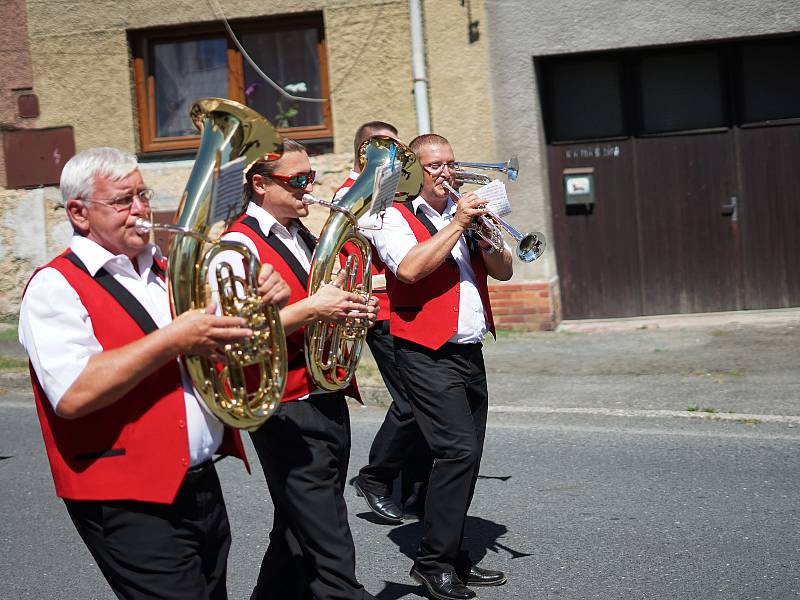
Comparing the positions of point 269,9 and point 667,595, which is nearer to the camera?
point 667,595

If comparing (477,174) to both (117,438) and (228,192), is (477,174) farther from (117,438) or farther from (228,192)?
(117,438)

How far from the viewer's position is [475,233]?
453cm

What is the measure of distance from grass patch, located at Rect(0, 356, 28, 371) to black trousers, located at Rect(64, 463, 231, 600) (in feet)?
23.8

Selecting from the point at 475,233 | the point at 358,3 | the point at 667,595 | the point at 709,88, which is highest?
the point at 358,3

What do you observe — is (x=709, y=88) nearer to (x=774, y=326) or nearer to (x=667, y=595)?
(x=774, y=326)

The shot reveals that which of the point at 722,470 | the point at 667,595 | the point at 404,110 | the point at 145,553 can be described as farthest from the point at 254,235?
the point at 404,110

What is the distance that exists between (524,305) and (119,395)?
8081 millimetres

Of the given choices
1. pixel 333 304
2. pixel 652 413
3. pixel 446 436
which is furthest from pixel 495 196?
pixel 652 413

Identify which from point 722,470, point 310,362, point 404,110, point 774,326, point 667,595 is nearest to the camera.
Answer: point 310,362

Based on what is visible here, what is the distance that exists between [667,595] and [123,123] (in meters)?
8.52

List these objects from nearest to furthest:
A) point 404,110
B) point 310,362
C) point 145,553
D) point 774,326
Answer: point 145,553
point 310,362
point 774,326
point 404,110

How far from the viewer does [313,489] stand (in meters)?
3.50

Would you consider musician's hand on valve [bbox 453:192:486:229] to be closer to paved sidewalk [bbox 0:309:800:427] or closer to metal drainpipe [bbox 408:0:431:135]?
paved sidewalk [bbox 0:309:800:427]

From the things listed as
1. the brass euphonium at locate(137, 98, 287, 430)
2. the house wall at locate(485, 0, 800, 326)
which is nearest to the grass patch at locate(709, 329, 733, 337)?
the house wall at locate(485, 0, 800, 326)
